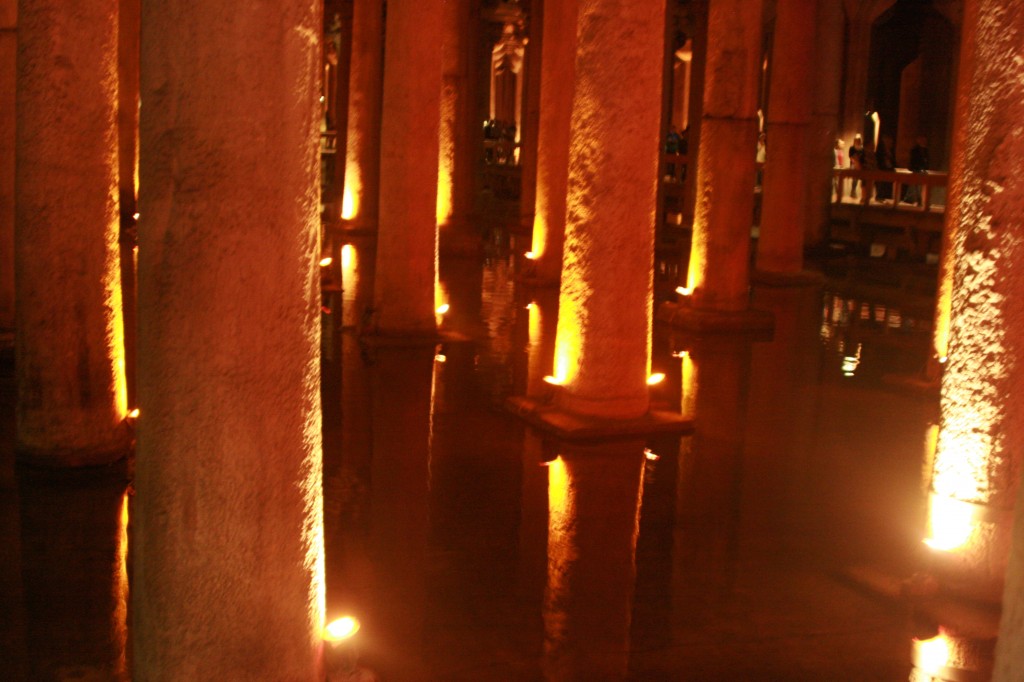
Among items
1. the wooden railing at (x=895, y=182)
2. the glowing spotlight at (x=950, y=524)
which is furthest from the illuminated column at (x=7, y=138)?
the wooden railing at (x=895, y=182)

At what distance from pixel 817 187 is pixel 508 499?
14.9 m

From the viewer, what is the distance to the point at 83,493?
6.52 metres

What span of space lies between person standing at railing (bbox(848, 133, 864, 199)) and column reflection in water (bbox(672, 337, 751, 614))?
40.6 ft

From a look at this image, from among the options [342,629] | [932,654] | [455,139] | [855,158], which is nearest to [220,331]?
[342,629]

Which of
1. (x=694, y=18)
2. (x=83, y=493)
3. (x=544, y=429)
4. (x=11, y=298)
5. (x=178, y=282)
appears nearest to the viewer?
(x=178, y=282)

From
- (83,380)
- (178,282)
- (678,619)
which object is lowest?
(678,619)

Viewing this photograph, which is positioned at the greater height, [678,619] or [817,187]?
[817,187]

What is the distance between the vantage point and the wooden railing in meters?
19.4

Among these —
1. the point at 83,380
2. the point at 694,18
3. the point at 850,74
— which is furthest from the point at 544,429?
the point at 850,74

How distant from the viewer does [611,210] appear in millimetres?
7855

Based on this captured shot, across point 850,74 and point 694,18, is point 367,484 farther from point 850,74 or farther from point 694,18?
point 850,74

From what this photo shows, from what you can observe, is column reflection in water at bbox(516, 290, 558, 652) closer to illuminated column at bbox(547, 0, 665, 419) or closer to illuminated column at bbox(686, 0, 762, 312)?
illuminated column at bbox(547, 0, 665, 419)

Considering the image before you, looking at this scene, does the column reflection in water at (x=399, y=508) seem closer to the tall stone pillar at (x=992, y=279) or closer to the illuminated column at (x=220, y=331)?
the illuminated column at (x=220, y=331)

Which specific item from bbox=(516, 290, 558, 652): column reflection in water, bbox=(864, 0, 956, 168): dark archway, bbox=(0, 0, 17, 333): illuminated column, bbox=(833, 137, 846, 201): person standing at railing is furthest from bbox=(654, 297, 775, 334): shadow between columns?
bbox=(864, 0, 956, 168): dark archway
